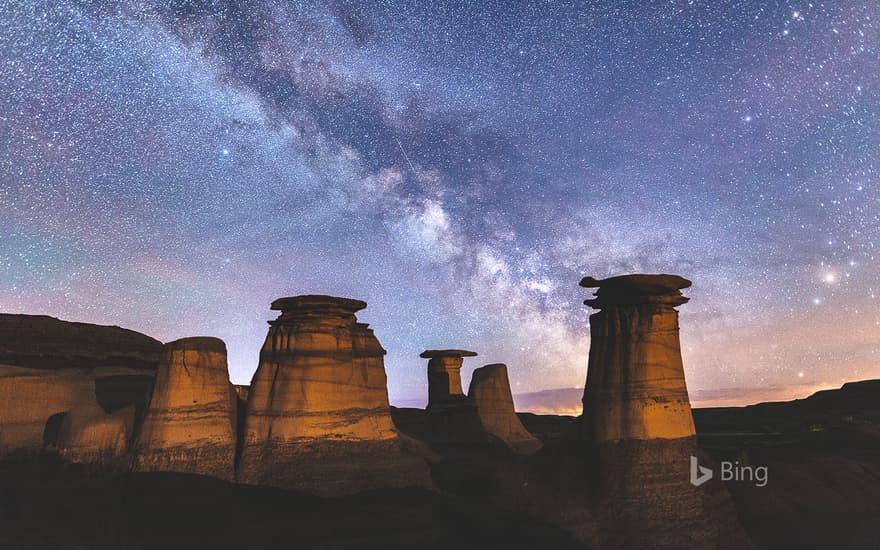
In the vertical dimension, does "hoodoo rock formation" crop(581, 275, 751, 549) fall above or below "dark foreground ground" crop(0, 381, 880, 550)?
above

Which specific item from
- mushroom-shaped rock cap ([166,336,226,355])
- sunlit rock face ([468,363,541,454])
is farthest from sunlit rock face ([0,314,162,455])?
sunlit rock face ([468,363,541,454])

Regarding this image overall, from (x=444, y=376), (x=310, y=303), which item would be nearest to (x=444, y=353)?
(x=444, y=376)

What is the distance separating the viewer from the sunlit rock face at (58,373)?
24.6 m

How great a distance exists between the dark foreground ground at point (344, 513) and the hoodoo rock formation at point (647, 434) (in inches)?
57.7

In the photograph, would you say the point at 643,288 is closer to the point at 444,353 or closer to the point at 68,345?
the point at 444,353

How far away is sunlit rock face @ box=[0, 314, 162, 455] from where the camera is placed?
967 inches

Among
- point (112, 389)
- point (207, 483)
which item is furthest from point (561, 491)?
point (112, 389)

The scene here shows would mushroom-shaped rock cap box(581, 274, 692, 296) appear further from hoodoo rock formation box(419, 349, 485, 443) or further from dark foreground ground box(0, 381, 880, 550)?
hoodoo rock formation box(419, 349, 485, 443)

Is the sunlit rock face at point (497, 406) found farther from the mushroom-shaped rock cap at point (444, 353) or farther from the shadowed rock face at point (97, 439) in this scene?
the shadowed rock face at point (97, 439)

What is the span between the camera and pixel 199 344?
19172 millimetres

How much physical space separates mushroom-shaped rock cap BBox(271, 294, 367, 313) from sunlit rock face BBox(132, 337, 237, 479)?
106 inches

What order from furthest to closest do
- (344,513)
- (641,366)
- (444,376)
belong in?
1. (444,376)
2. (344,513)
3. (641,366)

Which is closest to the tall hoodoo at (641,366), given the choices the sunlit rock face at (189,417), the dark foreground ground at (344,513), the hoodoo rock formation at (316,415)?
the dark foreground ground at (344,513)

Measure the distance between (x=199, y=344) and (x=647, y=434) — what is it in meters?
14.7
